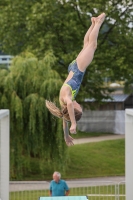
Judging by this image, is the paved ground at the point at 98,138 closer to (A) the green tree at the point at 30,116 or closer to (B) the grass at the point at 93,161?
(B) the grass at the point at 93,161

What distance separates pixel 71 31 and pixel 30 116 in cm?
1063

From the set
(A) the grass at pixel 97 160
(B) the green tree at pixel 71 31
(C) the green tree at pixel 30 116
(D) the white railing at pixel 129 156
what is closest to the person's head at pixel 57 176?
(D) the white railing at pixel 129 156

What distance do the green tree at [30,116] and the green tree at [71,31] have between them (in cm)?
819

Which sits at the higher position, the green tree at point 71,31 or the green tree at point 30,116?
the green tree at point 71,31

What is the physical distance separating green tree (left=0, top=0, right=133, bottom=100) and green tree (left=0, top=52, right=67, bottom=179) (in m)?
8.19

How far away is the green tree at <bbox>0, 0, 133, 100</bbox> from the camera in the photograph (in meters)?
34.6

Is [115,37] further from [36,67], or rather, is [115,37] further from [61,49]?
[36,67]

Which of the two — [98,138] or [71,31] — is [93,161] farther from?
[98,138]

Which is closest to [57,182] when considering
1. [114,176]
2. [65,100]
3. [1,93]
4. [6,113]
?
[6,113]

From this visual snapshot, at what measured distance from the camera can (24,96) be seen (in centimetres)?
2561

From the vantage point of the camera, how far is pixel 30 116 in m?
25.1

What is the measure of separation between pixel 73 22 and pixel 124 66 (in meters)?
3.32

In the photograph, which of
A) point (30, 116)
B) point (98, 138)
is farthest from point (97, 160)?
point (98, 138)

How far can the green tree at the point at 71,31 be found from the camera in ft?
114
